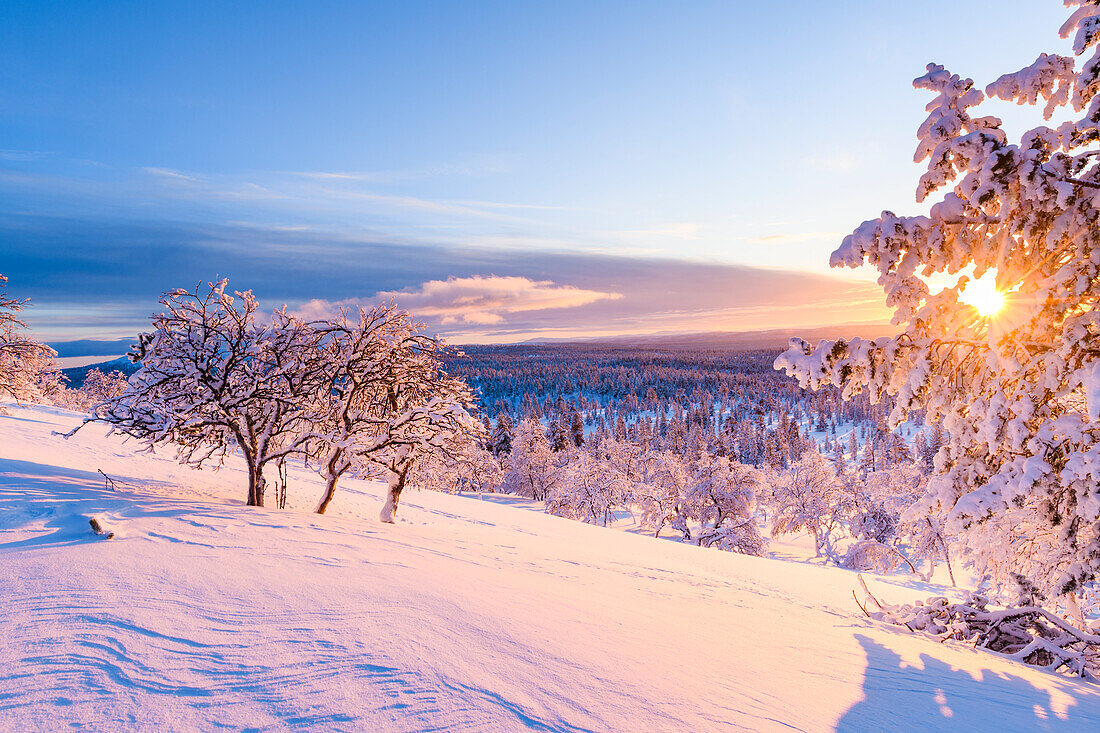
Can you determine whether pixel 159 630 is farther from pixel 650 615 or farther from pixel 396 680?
pixel 650 615

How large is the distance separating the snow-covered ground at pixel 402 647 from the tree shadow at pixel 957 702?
2 cm

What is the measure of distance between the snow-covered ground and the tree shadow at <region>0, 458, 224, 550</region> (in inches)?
2.3

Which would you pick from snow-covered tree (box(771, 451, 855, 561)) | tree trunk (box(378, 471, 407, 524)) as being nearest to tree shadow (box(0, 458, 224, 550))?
tree trunk (box(378, 471, 407, 524))

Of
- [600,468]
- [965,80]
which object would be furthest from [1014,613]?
[600,468]

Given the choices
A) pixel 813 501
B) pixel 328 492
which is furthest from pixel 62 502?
pixel 813 501

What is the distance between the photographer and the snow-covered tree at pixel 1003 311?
16.7ft

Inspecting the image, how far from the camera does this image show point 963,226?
571 centimetres

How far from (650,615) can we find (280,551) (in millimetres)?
4461

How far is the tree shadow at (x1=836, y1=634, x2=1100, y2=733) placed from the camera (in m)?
3.65

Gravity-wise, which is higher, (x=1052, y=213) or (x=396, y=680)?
(x=1052, y=213)

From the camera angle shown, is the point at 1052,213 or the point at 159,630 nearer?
the point at 159,630

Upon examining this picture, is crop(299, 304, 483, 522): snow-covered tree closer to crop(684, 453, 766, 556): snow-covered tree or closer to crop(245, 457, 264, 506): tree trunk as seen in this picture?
crop(245, 457, 264, 506): tree trunk

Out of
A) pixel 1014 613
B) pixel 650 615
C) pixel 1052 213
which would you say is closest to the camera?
pixel 1052 213

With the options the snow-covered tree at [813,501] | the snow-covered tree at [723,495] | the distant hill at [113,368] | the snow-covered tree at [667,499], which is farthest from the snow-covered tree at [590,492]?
the distant hill at [113,368]
